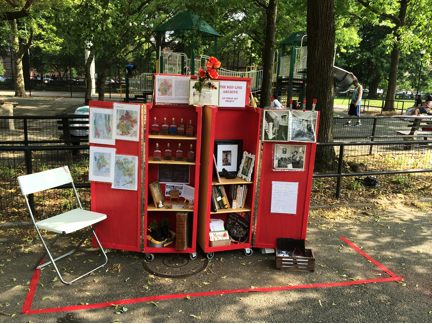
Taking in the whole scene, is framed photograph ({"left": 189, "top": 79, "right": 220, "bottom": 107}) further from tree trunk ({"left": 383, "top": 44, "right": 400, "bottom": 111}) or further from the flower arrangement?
tree trunk ({"left": 383, "top": 44, "right": 400, "bottom": 111})

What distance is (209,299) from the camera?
3.61m

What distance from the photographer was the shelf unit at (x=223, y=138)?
4.28m

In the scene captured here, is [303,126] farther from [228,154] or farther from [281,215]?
[281,215]

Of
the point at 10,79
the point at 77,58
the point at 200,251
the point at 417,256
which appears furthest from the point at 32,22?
the point at 417,256

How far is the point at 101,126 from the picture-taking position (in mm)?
4227

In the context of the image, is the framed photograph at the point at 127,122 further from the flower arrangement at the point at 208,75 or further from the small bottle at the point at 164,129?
the flower arrangement at the point at 208,75

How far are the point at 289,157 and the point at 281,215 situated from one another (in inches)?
31.2

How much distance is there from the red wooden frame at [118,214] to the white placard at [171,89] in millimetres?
982

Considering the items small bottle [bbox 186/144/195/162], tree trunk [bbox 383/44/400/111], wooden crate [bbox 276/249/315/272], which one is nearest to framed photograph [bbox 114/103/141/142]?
small bottle [bbox 186/144/195/162]

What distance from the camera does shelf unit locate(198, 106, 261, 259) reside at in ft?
14.0

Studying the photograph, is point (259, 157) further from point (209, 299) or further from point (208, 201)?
point (209, 299)

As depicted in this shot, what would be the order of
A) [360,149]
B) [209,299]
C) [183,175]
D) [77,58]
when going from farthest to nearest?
[77,58] < [360,149] < [183,175] < [209,299]

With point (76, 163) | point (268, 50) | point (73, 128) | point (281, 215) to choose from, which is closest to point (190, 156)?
point (281, 215)

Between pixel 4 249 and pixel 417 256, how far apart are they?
216 inches
